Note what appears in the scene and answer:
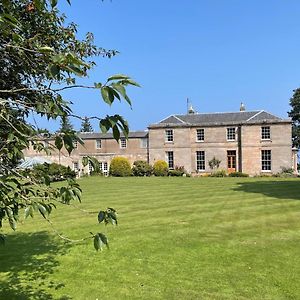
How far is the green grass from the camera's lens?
621 centimetres

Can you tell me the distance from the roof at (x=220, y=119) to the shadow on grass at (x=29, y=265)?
3844 centimetres

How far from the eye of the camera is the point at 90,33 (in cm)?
667

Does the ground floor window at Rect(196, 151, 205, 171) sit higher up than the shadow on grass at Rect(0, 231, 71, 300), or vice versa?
the ground floor window at Rect(196, 151, 205, 171)

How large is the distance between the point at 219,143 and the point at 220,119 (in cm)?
332

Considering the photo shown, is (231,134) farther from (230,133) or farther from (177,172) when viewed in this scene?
(177,172)

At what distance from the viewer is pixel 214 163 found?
46.6 metres

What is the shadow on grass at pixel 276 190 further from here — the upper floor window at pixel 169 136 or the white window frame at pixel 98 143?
the white window frame at pixel 98 143

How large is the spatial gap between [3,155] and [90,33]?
426 centimetres

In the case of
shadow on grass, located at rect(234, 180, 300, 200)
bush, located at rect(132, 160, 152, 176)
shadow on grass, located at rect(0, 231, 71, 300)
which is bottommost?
shadow on grass, located at rect(0, 231, 71, 300)

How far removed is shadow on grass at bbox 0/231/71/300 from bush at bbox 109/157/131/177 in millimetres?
35665

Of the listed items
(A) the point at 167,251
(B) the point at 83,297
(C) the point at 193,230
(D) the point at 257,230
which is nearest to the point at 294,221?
(D) the point at 257,230

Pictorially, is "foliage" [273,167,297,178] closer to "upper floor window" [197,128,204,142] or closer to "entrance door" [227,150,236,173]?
"entrance door" [227,150,236,173]

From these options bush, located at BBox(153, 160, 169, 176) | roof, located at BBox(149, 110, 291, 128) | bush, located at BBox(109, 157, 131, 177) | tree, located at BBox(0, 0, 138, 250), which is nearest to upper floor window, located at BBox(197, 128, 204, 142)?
roof, located at BBox(149, 110, 291, 128)

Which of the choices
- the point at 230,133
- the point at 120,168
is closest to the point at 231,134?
the point at 230,133
